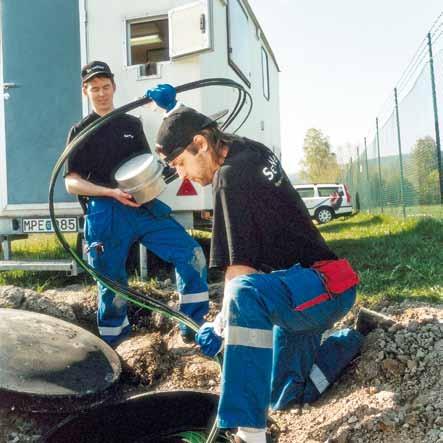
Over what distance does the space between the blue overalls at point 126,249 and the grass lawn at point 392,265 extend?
1.10m

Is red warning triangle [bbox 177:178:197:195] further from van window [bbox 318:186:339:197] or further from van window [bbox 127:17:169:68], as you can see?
van window [bbox 318:186:339:197]

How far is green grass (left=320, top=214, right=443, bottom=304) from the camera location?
11.9 ft

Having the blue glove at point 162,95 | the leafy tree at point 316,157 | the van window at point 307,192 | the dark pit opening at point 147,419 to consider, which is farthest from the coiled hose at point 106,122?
the leafy tree at point 316,157

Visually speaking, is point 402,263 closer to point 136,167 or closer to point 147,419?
point 136,167

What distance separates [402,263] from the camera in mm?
4715

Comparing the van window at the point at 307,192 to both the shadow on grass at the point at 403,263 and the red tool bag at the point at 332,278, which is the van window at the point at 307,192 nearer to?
the shadow on grass at the point at 403,263

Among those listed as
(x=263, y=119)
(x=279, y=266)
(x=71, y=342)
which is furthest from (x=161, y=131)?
(x=263, y=119)

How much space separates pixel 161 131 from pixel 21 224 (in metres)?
3.37

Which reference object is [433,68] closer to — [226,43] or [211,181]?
[226,43]

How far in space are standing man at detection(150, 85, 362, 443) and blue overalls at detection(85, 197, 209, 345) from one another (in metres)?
1.24

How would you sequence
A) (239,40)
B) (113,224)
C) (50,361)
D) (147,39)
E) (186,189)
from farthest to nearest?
(239,40), (147,39), (186,189), (113,224), (50,361)

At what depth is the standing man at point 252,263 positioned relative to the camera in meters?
1.99

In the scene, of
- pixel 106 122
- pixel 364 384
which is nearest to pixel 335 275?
pixel 364 384

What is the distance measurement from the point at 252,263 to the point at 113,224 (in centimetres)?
174
